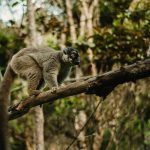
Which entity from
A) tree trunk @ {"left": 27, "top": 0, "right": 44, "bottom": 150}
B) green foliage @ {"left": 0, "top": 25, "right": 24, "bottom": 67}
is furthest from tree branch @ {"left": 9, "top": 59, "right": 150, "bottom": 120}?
green foliage @ {"left": 0, "top": 25, "right": 24, "bottom": 67}

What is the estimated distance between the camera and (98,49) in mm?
9969

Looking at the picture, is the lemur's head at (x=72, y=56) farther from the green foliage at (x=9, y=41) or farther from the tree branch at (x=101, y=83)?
the green foliage at (x=9, y=41)

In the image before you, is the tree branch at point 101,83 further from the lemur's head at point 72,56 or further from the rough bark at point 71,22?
the rough bark at point 71,22

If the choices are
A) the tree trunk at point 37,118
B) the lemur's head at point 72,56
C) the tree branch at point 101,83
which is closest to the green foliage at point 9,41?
the tree trunk at point 37,118

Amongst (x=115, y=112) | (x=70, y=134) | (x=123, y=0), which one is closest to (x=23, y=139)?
(x=70, y=134)

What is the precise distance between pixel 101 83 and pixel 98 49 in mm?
5892

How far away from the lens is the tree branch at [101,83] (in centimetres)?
384

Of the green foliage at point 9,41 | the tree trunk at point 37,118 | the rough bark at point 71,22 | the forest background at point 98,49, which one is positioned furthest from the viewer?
the green foliage at point 9,41

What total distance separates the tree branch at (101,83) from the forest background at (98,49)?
13.2 feet

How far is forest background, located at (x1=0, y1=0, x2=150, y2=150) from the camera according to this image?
31.5ft

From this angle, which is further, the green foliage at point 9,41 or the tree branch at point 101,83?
the green foliage at point 9,41

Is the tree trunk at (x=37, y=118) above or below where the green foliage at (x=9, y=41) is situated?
below

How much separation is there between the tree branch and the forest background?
401 centimetres

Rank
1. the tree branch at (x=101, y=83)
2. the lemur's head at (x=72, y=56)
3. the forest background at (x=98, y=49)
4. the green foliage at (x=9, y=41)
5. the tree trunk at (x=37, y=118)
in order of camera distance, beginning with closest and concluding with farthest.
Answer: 1. the tree branch at (x=101, y=83)
2. the lemur's head at (x=72, y=56)
3. the tree trunk at (x=37, y=118)
4. the forest background at (x=98, y=49)
5. the green foliage at (x=9, y=41)
